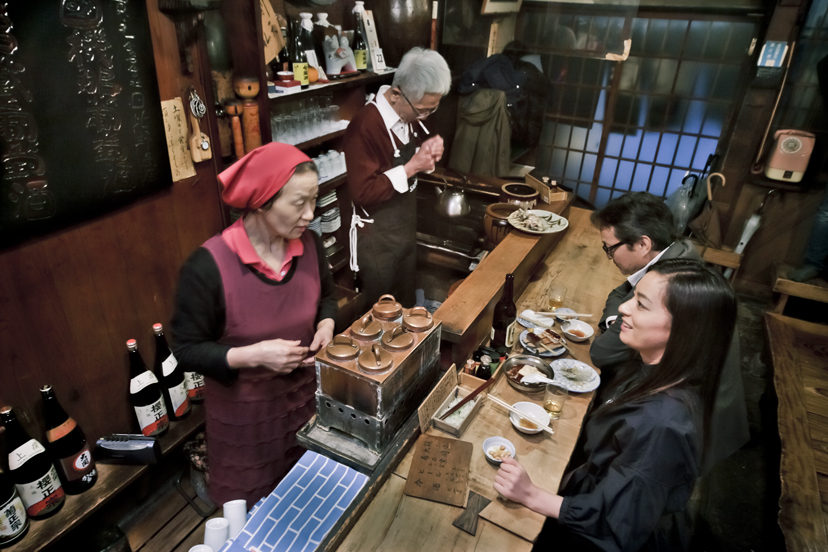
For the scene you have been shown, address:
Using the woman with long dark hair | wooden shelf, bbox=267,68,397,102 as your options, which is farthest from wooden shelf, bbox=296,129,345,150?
the woman with long dark hair

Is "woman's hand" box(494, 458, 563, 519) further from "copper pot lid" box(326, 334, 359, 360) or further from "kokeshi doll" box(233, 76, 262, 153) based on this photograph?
"kokeshi doll" box(233, 76, 262, 153)

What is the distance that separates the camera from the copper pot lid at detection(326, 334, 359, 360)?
1.67 m

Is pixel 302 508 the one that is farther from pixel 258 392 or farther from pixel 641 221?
pixel 641 221

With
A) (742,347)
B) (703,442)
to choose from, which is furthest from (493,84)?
(703,442)

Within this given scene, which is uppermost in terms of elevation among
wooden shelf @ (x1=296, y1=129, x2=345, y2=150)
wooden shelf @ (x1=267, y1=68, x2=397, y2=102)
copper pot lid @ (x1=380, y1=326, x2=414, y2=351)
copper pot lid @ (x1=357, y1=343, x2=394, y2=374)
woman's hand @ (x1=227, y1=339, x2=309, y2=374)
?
wooden shelf @ (x1=267, y1=68, x2=397, y2=102)

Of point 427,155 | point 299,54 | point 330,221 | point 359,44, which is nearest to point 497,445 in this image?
point 427,155

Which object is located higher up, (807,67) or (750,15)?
(750,15)

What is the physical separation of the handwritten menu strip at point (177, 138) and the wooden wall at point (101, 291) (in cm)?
5

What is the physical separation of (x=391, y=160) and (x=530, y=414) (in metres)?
2.04

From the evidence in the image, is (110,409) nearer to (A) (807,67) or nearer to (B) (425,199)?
(B) (425,199)

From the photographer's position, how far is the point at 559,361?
7.86ft

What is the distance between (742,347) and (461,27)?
4.51m

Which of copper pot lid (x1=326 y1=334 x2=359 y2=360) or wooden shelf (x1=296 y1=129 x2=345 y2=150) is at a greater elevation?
wooden shelf (x1=296 y1=129 x2=345 y2=150)

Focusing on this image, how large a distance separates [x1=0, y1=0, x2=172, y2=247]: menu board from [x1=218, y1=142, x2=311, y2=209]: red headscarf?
88 centimetres
